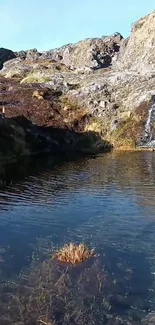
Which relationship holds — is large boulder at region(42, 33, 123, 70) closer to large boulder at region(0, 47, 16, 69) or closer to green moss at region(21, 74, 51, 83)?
green moss at region(21, 74, 51, 83)

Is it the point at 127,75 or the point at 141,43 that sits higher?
the point at 141,43

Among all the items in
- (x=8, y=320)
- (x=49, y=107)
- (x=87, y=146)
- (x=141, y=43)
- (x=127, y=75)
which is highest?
(x=141, y=43)

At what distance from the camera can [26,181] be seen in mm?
38438

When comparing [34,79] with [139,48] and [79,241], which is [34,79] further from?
[79,241]

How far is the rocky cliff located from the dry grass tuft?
183 ft

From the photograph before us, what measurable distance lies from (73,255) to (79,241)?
2.84 meters

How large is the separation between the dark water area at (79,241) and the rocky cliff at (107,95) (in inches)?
1507

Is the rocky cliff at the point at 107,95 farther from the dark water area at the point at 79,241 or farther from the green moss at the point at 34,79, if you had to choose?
the dark water area at the point at 79,241

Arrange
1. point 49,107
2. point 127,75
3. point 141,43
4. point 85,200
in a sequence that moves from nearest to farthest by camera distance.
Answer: point 85,200 < point 49,107 < point 127,75 < point 141,43

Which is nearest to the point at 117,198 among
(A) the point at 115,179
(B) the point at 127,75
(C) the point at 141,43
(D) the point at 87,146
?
(A) the point at 115,179

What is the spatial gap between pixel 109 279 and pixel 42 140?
59894 mm

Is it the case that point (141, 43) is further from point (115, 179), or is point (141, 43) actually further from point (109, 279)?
point (109, 279)

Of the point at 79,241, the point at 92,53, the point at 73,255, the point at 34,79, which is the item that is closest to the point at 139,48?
the point at 92,53

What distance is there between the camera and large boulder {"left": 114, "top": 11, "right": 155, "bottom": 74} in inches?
4328
